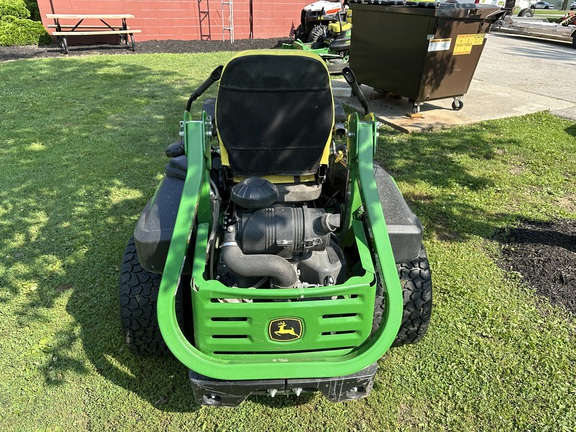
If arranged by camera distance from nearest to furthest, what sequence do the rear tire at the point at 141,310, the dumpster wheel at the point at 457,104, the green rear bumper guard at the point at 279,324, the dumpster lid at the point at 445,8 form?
the green rear bumper guard at the point at 279,324, the rear tire at the point at 141,310, the dumpster lid at the point at 445,8, the dumpster wheel at the point at 457,104

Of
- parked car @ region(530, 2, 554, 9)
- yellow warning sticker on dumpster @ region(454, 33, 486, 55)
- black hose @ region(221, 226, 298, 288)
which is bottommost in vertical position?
parked car @ region(530, 2, 554, 9)

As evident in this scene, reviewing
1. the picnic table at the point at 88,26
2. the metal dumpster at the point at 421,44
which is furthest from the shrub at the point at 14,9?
the metal dumpster at the point at 421,44

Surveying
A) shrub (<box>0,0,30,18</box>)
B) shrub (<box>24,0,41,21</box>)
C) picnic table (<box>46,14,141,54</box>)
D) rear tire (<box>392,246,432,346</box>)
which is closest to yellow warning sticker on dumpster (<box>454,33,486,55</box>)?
rear tire (<box>392,246,432,346</box>)

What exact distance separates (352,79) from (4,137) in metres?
4.82

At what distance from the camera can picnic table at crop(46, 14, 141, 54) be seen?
1149cm

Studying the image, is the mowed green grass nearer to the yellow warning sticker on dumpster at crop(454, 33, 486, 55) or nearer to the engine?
the engine

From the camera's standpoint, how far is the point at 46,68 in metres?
9.58

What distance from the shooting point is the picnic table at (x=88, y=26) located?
1149cm

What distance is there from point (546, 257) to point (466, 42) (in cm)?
383

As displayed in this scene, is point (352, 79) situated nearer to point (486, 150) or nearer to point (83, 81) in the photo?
point (486, 150)

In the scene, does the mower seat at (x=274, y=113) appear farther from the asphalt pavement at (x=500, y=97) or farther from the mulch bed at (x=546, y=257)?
the asphalt pavement at (x=500, y=97)

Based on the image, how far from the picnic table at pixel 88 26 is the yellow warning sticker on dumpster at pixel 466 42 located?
8818 millimetres

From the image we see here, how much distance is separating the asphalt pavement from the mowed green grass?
2.04 feet

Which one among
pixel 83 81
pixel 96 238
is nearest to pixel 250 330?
pixel 96 238
